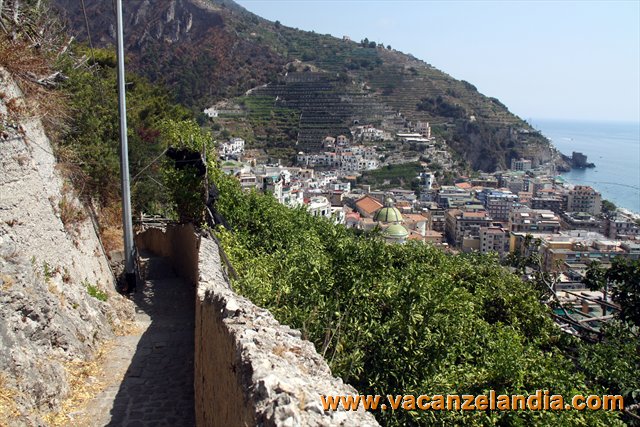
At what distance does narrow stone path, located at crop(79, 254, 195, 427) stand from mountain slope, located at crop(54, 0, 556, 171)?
283ft

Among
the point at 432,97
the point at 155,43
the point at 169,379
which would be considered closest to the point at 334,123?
the point at 432,97

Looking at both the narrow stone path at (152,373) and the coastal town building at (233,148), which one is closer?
the narrow stone path at (152,373)

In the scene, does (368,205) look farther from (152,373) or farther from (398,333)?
(398,333)

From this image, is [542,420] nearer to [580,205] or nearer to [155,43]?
[580,205]

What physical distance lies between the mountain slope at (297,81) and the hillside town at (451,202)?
6.45 m

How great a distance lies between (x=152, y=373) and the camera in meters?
6.89

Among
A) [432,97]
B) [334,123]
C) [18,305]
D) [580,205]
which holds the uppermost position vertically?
[432,97]

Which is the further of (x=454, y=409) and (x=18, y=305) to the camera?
(x=18, y=305)

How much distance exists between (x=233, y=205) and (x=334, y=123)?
93.6 m

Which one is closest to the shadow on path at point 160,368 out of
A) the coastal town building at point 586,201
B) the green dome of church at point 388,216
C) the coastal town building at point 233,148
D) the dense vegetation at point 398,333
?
the dense vegetation at point 398,333

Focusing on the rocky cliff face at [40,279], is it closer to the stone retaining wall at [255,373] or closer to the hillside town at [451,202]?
the stone retaining wall at [255,373]

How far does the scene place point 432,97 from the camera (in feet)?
384

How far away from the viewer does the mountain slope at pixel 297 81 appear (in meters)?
104

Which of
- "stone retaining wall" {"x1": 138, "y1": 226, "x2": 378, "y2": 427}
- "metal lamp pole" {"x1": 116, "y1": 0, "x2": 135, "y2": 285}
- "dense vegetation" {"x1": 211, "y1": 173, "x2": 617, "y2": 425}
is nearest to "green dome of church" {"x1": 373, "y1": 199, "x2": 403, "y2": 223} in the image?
Result: "metal lamp pole" {"x1": 116, "y1": 0, "x2": 135, "y2": 285}
